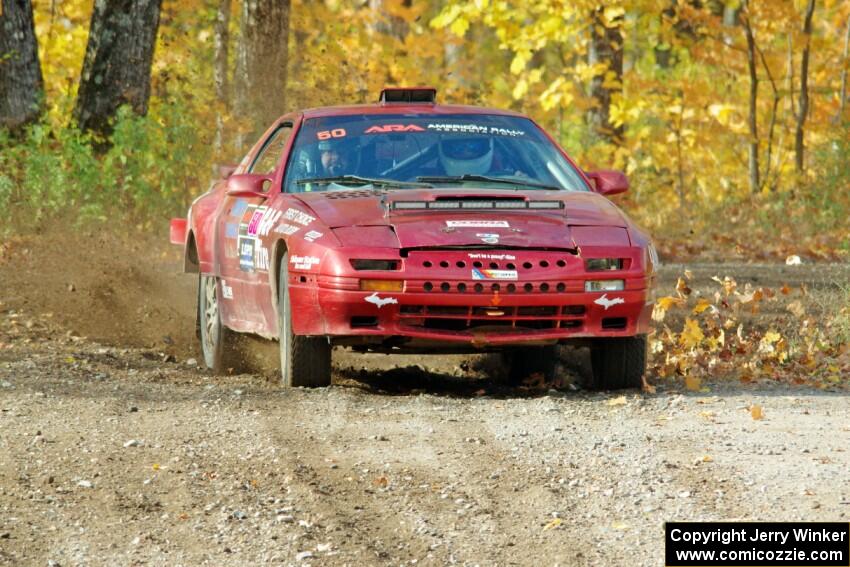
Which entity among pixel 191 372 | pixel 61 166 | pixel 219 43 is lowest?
pixel 191 372

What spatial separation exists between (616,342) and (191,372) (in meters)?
2.88

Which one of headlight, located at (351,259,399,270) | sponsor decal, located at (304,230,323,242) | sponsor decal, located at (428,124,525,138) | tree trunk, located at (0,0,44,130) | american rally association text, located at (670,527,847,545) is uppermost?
tree trunk, located at (0,0,44,130)

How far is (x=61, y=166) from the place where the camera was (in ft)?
52.3

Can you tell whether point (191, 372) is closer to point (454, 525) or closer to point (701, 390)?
point (701, 390)

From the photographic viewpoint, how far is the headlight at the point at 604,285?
785cm

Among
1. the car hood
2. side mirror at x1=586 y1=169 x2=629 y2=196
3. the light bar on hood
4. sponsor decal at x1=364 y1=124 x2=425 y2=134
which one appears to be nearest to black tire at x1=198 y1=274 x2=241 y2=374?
sponsor decal at x1=364 y1=124 x2=425 y2=134

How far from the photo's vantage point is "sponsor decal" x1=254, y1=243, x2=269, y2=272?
28.3ft

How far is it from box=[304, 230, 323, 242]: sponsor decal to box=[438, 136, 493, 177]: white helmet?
1.22 m

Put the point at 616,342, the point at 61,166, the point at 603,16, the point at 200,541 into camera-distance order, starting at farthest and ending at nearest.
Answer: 1. the point at 603,16
2. the point at 61,166
3. the point at 616,342
4. the point at 200,541

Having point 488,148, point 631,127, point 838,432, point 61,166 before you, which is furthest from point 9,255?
point 631,127

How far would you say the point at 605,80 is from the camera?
24.0m

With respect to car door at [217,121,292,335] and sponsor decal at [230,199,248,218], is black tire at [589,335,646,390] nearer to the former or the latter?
car door at [217,121,292,335]

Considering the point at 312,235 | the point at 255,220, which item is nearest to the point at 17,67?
the point at 255,220

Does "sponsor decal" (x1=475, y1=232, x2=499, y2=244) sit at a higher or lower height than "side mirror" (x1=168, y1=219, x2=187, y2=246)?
higher
